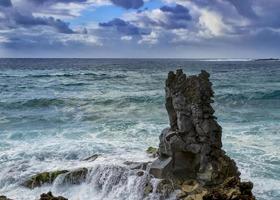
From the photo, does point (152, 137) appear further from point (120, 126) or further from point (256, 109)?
point (256, 109)

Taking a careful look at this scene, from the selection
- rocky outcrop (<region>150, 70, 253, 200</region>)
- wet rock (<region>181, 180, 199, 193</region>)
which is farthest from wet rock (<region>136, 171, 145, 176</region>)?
→ wet rock (<region>181, 180, 199, 193</region>)

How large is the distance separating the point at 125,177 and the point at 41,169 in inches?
240

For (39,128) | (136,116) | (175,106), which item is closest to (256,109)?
(136,116)

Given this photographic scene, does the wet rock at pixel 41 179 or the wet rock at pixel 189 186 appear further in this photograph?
the wet rock at pixel 41 179

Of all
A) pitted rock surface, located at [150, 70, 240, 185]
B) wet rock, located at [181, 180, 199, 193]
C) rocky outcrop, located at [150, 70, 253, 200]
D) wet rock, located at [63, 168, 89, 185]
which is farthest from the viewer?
wet rock, located at [63, 168, 89, 185]

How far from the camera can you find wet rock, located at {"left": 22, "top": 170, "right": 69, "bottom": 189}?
2599 cm

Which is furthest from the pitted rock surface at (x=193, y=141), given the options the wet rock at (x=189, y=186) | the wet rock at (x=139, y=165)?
the wet rock at (x=139, y=165)

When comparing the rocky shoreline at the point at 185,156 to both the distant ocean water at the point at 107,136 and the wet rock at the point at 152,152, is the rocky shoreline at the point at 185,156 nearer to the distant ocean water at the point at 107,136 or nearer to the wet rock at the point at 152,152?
the distant ocean water at the point at 107,136

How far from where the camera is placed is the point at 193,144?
24719 mm

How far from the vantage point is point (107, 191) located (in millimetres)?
24359

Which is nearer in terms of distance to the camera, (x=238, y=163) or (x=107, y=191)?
(x=107, y=191)

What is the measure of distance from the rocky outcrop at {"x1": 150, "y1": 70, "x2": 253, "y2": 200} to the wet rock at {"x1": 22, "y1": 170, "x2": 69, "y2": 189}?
5.43 meters

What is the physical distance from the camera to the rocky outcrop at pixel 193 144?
23.8m

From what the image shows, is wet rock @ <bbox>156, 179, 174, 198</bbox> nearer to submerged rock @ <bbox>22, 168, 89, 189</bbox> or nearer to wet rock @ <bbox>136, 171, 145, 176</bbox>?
wet rock @ <bbox>136, 171, 145, 176</bbox>
